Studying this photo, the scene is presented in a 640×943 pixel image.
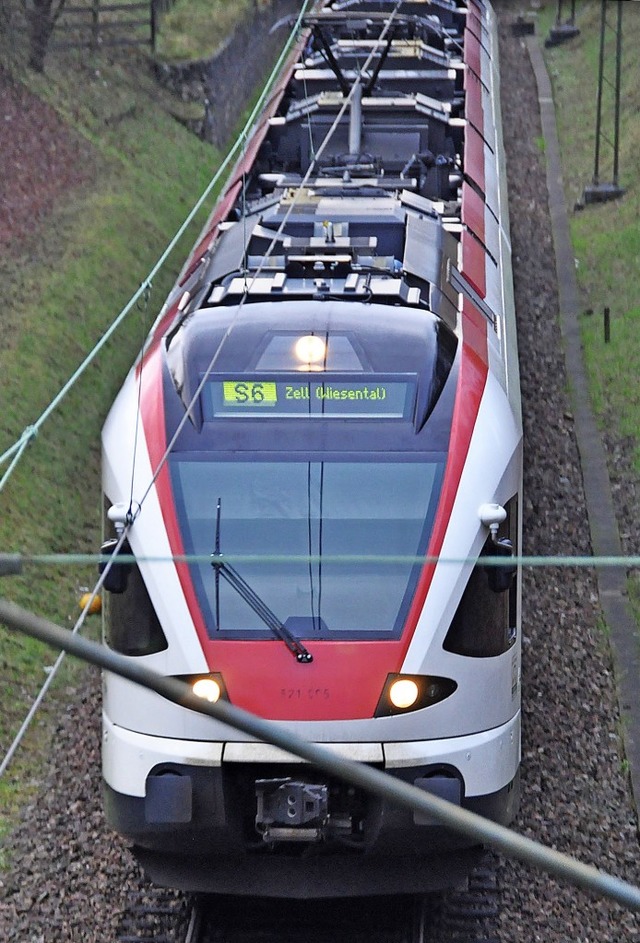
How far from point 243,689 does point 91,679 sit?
4.20 m

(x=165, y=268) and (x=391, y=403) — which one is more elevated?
(x=391, y=403)

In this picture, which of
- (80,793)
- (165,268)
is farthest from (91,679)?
(165,268)

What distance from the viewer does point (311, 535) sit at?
25.5 ft

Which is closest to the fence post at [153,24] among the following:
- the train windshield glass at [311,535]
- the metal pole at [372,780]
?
the train windshield glass at [311,535]

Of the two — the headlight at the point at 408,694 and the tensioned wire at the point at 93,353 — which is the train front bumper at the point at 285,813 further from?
the tensioned wire at the point at 93,353

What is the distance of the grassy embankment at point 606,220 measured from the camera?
1708cm

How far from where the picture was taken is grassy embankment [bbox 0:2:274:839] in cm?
1182

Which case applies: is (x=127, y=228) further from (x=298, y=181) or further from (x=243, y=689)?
(x=243, y=689)

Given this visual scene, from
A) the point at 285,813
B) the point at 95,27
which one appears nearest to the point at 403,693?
the point at 285,813

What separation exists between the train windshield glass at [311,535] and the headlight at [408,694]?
0.23 meters

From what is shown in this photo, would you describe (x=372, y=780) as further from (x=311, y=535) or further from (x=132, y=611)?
(x=132, y=611)

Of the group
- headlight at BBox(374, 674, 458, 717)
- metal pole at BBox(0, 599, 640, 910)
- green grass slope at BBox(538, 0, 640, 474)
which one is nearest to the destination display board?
headlight at BBox(374, 674, 458, 717)

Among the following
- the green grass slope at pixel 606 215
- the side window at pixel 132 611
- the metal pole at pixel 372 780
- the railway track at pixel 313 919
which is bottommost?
the green grass slope at pixel 606 215

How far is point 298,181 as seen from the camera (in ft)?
39.2
